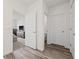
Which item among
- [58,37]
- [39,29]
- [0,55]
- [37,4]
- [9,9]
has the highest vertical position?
[37,4]

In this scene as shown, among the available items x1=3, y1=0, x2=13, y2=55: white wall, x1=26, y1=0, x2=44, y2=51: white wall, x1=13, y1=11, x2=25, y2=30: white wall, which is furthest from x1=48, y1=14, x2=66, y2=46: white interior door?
x1=13, y1=11, x2=25, y2=30: white wall

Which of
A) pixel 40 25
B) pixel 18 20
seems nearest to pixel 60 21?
pixel 40 25

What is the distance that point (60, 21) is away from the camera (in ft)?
13.8

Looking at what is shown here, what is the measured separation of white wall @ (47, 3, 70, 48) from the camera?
146 inches

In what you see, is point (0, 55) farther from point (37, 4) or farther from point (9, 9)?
Result: point (37, 4)

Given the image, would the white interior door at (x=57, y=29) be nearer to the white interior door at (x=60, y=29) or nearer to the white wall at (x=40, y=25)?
the white interior door at (x=60, y=29)

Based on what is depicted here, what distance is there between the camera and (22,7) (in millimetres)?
4445

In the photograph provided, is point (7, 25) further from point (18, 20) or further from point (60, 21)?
point (18, 20)

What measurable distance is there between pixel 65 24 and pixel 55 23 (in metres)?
0.77

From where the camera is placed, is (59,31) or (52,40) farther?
(52,40)

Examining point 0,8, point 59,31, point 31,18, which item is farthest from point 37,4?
point 0,8

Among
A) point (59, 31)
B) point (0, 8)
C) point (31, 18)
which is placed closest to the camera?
point (0, 8)

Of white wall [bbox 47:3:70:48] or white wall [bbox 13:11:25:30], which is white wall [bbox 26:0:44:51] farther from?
white wall [bbox 13:11:25:30]

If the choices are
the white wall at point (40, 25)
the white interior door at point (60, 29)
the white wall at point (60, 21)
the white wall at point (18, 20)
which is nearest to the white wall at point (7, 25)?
the white wall at point (40, 25)
